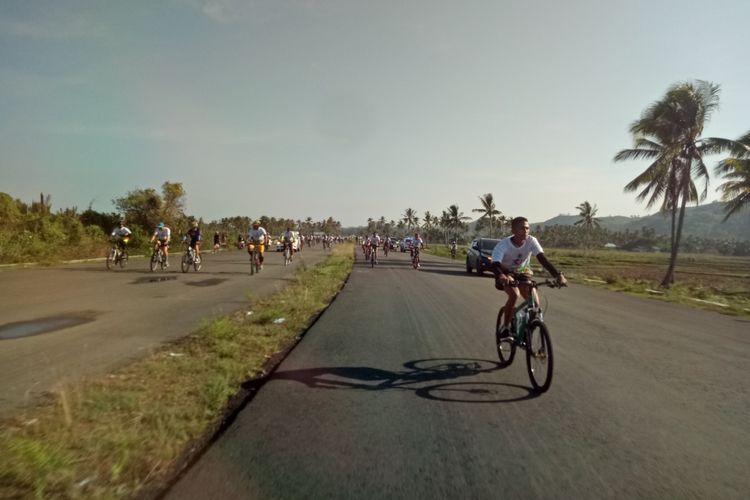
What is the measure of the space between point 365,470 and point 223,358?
3.42m

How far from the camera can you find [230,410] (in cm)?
431

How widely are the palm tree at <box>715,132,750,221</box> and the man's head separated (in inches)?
908

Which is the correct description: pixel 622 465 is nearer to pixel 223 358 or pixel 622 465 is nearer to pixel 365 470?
pixel 365 470

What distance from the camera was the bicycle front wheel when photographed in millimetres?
5102

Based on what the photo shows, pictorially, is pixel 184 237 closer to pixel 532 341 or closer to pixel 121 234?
pixel 121 234

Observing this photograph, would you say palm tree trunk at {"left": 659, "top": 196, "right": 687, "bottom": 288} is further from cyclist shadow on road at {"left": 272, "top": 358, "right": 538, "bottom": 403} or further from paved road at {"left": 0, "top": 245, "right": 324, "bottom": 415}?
cyclist shadow on road at {"left": 272, "top": 358, "right": 538, "bottom": 403}

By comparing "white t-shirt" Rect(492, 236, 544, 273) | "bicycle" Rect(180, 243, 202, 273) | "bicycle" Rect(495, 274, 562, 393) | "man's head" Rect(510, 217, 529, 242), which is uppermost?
"man's head" Rect(510, 217, 529, 242)

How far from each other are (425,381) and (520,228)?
2.39 m

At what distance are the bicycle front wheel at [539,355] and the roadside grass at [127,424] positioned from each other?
3262mm

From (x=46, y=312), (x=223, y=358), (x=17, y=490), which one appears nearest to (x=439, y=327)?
(x=223, y=358)

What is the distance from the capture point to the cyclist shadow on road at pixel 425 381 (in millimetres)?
4914

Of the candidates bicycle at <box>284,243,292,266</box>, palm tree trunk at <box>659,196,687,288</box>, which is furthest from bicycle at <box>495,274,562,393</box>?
bicycle at <box>284,243,292,266</box>

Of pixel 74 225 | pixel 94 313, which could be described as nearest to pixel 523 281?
pixel 94 313

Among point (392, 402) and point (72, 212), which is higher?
point (72, 212)
